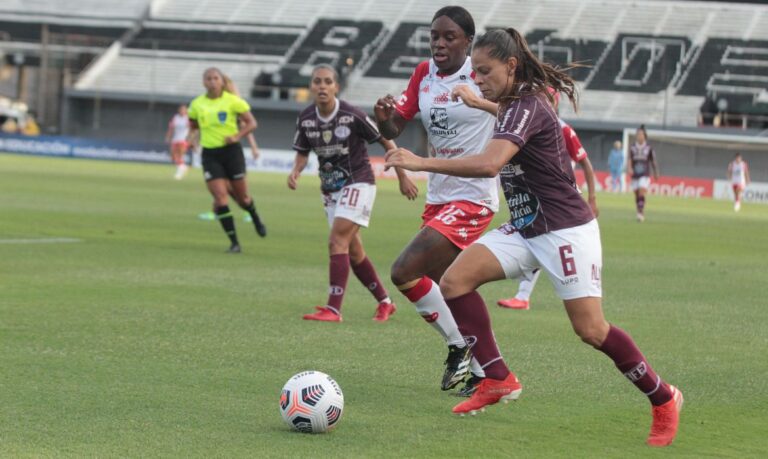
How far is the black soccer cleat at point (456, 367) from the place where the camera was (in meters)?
7.91

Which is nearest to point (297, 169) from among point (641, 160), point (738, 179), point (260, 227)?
point (260, 227)

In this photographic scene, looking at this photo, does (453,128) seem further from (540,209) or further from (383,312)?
(383,312)

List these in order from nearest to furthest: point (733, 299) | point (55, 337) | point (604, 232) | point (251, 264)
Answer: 1. point (55, 337)
2. point (733, 299)
3. point (251, 264)
4. point (604, 232)

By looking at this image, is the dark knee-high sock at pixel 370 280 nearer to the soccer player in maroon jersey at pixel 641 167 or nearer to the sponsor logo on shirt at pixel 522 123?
the sponsor logo on shirt at pixel 522 123

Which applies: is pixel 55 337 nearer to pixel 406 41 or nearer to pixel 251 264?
pixel 251 264

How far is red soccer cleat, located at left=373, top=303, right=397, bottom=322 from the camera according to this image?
1127 cm

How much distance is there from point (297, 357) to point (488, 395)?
2146mm

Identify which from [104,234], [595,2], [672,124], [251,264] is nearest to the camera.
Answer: [251,264]

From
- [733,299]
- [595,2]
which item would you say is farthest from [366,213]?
[595,2]

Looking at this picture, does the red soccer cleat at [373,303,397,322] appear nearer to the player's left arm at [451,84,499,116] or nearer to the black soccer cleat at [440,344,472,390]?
the black soccer cleat at [440,344,472,390]

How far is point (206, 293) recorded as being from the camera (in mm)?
12727

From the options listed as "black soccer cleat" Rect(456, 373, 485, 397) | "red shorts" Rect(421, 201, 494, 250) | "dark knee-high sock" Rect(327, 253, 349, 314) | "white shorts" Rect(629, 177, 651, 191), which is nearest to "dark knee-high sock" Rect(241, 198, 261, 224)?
"dark knee-high sock" Rect(327, 253, 349, 314)

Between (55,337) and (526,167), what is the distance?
14.0ft

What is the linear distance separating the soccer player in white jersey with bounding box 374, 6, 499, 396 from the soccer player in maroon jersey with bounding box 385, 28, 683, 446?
1.12 metres
